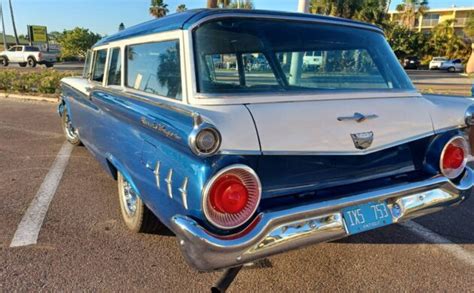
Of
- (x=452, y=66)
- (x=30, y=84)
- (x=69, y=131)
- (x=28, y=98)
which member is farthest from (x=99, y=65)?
(x=452, y=66)

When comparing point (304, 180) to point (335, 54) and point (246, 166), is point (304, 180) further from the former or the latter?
point (335, 54)

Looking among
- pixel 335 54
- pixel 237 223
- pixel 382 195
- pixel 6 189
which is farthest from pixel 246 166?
pixel 6 189

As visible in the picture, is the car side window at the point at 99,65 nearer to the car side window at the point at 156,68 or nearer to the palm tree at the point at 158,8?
the car side window at the point at 156,68

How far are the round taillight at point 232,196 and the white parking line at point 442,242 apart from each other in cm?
201

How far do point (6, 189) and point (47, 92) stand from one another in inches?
365

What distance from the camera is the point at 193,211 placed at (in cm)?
220

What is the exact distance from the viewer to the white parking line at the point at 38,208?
135 inches

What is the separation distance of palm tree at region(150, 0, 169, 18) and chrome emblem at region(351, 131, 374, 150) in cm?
4528

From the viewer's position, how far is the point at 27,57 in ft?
102

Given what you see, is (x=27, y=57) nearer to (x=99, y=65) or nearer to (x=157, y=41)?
(x=99, y=65)

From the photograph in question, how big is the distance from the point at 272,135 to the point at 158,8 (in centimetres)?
4908

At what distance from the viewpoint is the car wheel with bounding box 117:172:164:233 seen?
3.28 m

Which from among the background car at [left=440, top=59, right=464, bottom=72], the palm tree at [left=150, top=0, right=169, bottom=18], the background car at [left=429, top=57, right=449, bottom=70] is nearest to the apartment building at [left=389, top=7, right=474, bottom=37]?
the background car at [left=429, top=57, right=449, bottom=70]

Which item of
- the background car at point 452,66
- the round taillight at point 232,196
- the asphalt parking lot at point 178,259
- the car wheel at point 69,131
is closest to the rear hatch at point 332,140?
the round taillight at point 232,196
